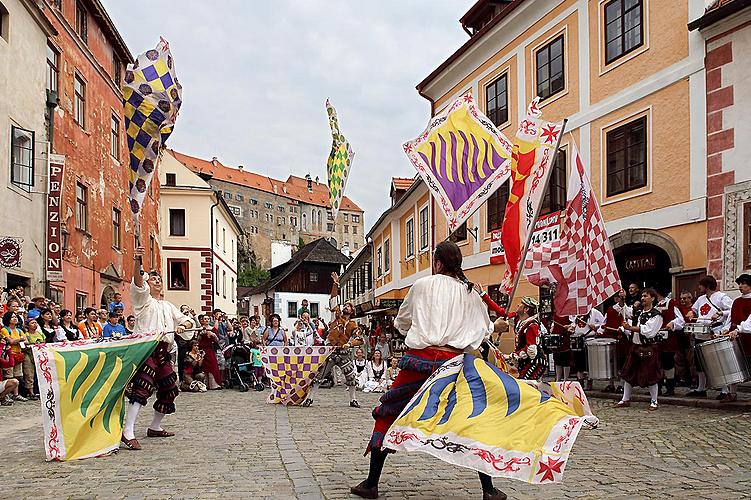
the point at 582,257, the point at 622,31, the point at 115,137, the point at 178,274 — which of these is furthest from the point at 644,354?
the point at 178,274

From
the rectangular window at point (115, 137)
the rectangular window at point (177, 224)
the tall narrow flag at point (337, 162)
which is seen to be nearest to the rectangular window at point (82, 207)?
the rectangular window at point (115, 137)

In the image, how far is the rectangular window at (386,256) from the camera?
125ft

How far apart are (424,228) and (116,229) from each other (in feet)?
36.2

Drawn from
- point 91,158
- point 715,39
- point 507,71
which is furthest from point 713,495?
→ point 91,158

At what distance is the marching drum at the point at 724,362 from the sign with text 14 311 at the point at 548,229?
7.39m

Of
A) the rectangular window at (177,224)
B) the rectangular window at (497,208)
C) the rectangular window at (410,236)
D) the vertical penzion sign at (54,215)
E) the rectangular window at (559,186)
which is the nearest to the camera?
the rectangular window at (559,186)

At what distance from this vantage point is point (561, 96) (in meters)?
19.7

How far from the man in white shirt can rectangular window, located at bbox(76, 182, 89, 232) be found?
627 inches

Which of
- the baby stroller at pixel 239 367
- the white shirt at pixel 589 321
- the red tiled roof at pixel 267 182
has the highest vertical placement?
the red tiled roof at pixel 267 182

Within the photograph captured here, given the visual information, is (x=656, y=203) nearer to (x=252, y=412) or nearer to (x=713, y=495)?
(x=252, y=412)

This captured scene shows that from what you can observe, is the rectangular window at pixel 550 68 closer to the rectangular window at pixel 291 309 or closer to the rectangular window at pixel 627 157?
the rectangular window at pixel 627 157

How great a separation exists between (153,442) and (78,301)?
1585cm

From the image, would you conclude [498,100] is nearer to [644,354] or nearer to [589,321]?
[589,321]

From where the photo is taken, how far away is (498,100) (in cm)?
2328
